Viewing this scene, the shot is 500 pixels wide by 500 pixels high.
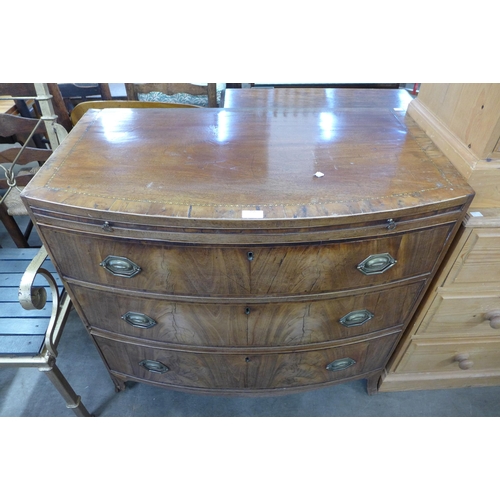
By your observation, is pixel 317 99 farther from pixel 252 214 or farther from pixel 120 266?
pixel 120 266

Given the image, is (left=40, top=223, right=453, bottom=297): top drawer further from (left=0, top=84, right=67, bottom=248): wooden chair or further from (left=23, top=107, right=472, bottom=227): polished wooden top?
(left=0, top=84, right=67, bottom=248): wooden chair

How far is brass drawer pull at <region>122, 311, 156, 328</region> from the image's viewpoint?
96cm

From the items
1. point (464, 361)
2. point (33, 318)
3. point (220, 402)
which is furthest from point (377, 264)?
point (33, 318)

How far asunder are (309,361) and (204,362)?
13.2 inches

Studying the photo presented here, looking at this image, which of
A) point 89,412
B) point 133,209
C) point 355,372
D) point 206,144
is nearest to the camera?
point 133,209

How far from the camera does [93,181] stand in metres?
0.78

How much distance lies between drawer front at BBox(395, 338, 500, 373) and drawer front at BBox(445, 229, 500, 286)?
12.2 inches

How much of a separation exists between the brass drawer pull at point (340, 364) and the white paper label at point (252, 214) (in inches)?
26.1

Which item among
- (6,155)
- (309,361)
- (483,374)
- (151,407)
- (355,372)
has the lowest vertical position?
(151,407)

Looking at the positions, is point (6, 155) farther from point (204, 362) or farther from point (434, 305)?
point (434, 305)

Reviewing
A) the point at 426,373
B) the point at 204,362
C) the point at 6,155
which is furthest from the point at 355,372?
the point at 6,155

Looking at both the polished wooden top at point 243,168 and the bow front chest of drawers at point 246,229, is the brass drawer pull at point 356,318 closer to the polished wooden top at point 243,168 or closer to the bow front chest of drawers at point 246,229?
the bow front chest of drawers at point 246,229

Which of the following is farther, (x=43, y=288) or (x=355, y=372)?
(x=355, y=372)

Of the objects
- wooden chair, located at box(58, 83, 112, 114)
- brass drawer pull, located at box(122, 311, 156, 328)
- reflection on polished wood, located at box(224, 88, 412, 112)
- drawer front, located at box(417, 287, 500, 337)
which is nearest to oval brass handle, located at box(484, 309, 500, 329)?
drawer front, located at box(417, 287, 500, 337)
